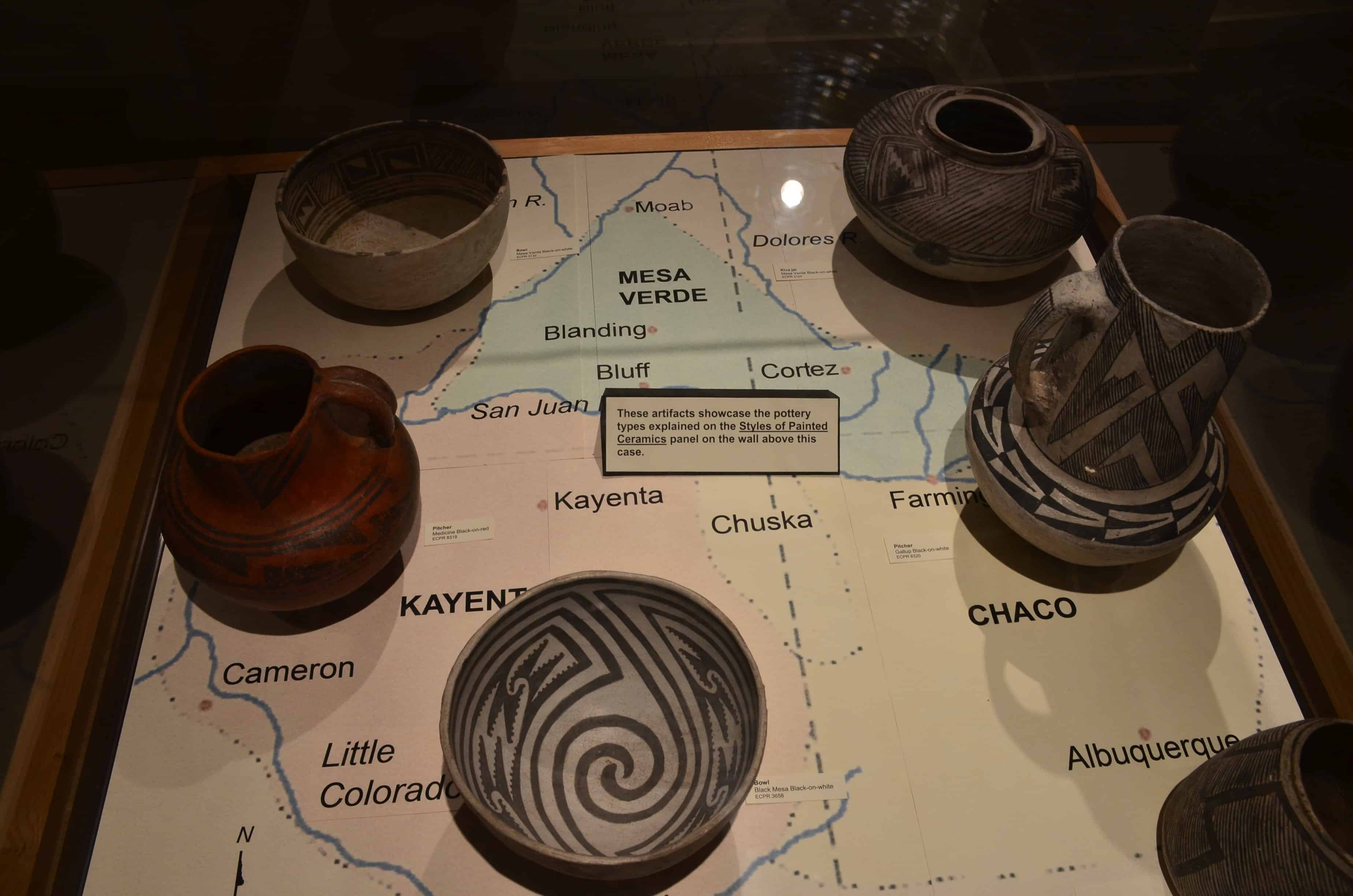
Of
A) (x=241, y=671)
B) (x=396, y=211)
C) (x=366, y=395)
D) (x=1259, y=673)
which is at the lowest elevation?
(x=1259, y=673)

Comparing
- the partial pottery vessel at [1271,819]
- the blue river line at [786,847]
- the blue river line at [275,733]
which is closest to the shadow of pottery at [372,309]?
the blue river line at [275,733]

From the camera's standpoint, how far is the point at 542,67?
1.95 m

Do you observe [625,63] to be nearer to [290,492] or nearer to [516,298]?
[516,298]

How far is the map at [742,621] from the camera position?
1073mm

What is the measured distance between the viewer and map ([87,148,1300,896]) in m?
1.07

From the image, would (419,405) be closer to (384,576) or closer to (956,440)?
(384,576)

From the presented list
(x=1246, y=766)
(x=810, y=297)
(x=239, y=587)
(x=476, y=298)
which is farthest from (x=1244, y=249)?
(x=239, y=587)

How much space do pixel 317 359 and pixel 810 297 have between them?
0.86 m

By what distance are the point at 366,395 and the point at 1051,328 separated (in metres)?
0.85

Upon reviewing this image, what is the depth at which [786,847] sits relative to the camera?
3.53 ft

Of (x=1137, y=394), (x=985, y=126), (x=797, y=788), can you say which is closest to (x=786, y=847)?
(x=797, y=788)

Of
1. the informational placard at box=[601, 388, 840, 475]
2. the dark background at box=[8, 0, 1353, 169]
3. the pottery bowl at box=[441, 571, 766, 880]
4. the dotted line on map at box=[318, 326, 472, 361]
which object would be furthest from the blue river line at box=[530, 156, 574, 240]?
the pottery bowl at box=[441, 571, 766, 880]

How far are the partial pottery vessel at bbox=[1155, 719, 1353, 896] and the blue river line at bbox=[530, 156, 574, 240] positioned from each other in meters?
1.31

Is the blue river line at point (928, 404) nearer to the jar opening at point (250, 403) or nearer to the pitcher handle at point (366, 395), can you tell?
the pitcher handle at point (366, 395)
